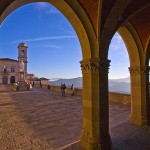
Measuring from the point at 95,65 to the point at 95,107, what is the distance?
1.27m

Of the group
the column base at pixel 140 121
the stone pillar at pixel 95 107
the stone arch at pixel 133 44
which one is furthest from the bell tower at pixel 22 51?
the stone pillar at pixel 95 107

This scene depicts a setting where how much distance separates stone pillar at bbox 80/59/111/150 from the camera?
16.2 ft

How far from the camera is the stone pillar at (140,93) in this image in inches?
283

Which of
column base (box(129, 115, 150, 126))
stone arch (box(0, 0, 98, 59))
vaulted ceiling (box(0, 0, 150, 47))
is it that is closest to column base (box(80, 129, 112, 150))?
stone arch (box(0, 0, 98, 59))

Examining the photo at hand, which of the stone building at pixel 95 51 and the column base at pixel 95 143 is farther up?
the stone building at pixel 95 51

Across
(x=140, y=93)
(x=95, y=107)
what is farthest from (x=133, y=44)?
(x=95, y=107)

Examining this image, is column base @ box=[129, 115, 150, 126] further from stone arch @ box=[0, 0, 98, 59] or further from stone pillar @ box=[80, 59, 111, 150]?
stone arch @ box=[0, 0, 98, 59]

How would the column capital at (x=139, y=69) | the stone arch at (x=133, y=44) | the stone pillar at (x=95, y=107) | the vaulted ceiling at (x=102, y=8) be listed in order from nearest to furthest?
1. the vaulted ceiling at (x=102, y=8)
2. the stone pillar at (x=95, y=107)
3. the stone arch at (x=133, y=44)
4. the column capital at (x=139, y=69)

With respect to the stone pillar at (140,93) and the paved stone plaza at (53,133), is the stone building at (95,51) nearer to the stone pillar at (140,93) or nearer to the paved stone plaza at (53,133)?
the paved stone plaza at (53,133)

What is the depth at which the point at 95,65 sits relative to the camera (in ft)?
16.3

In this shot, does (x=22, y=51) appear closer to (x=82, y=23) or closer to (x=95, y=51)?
(x=82, y=23)

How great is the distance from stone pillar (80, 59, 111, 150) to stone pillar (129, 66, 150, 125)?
109 inches

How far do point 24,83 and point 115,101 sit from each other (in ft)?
61.8

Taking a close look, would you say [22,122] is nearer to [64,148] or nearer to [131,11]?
[64,148]
